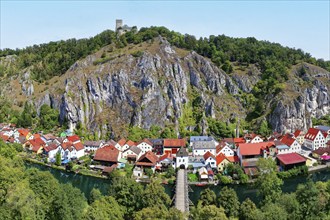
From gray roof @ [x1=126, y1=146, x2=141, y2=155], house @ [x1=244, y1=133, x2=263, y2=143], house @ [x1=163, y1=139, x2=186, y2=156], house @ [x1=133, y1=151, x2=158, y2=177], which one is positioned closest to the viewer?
house @ [x1=133, y1=151, x2=158, y2=177]

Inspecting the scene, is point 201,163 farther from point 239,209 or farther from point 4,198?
point 4,198

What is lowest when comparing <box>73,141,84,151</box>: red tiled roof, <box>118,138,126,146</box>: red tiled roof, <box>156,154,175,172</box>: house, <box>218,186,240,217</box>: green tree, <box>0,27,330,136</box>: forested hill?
<box>218,186,240,217</box>: green tree

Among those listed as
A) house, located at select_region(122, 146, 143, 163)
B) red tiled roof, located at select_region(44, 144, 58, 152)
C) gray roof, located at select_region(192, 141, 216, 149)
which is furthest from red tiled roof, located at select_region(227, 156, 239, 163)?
red tiled roof, located at select_region(44, 144, 58, 152)

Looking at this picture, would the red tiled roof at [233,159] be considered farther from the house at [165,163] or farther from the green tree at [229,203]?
the green tree at [229,203]

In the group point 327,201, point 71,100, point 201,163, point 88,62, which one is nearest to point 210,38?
point 88,62

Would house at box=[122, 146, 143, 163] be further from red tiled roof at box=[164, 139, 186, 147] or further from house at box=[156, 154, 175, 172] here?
red tiled roof at box=[164, 139, 186, 147]

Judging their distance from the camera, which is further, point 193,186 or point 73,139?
point 73,139

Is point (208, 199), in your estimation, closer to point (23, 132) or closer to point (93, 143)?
point (93, 143)

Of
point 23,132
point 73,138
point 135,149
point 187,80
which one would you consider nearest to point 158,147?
point 135,149
